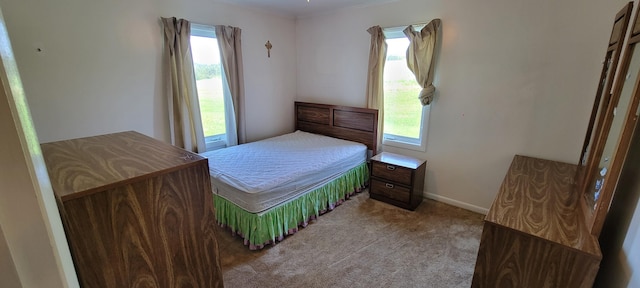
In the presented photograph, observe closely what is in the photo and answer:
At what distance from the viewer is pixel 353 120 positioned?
138 inches

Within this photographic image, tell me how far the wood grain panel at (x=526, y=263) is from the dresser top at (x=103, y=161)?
57.6 inches

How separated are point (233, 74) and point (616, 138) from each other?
128 inches

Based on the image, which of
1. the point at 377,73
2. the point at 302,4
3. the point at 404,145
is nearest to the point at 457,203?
the point at 404,145

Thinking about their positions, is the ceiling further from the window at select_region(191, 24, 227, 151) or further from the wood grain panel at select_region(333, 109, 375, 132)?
the wood grain panel at select_region(333, 109, 375, 132)

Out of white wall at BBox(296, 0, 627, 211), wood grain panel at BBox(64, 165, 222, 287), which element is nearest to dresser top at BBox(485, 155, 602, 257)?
white wall at BBox(296, 0, 627, 211)

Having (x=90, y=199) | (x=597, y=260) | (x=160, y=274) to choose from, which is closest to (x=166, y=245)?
(x=160, y=274)

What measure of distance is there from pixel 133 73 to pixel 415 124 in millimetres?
3035

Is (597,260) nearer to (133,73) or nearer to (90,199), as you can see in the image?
(90,199)

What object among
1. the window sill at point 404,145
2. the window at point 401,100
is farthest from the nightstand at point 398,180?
the window at point 401,100

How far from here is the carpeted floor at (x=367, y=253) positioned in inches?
76.2

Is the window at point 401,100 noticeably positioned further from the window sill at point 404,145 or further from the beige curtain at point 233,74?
the beige curtain at point 233,74

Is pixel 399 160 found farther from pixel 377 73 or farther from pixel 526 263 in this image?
pixel 526 263

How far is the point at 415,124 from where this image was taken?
315 cm

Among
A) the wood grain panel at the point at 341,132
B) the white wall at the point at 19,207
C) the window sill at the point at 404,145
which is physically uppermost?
the white wall at the point at 19,207
